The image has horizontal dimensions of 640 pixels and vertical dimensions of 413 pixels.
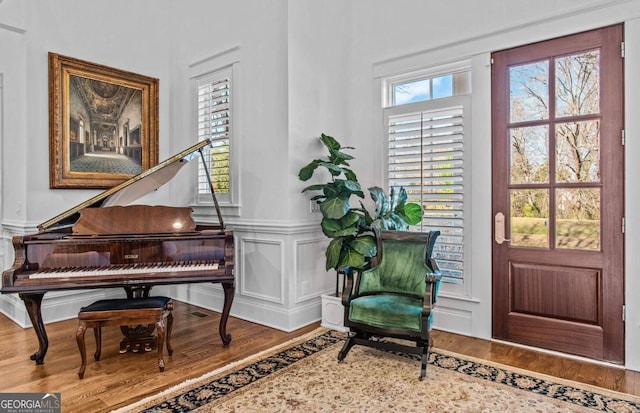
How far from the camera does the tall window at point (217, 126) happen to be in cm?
449

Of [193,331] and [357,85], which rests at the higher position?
[357,85]

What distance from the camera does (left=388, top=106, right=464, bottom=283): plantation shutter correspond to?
3.80m

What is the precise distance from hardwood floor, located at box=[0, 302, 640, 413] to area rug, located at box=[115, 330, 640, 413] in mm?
192

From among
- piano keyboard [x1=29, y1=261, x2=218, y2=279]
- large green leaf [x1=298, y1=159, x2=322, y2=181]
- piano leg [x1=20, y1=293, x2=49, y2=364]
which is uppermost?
large green leaf [x1=298, y1=159, x2=322, y2=181]

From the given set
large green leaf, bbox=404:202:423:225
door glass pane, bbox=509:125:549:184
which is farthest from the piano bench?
door glass pane, bbox=509:125:549:184

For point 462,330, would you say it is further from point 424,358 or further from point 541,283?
point 424,358

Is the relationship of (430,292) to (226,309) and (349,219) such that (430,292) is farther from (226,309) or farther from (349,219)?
(226,309)

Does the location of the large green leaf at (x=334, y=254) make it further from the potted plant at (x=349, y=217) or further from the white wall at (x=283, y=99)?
the white wall at (x=283, y=99)

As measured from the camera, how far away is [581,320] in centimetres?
322

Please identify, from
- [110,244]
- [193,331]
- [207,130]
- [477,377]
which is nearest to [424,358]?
[477,377]

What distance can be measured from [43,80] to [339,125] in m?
3.01

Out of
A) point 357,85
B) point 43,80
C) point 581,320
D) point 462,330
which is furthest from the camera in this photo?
point 357,85

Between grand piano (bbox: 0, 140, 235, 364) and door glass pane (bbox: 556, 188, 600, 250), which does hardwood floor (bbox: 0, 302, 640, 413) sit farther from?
door glass pane (bbox: 556, 188, 600, 250)

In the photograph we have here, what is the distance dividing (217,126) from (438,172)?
7.98 ft
